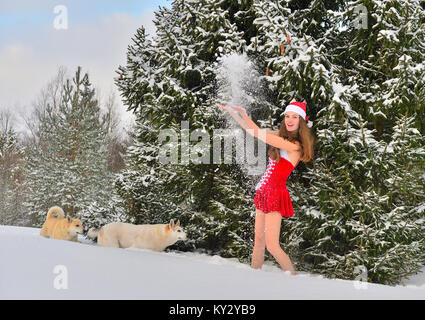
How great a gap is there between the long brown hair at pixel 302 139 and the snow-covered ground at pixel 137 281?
121 centimetres

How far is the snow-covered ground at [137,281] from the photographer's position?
2.27 metres

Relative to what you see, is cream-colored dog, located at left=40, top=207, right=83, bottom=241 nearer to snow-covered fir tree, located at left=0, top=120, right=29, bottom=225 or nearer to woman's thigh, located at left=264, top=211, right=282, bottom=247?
woman's thigh, located at left=264, top=211, right=282, bottom=247

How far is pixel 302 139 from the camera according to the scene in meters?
3.69

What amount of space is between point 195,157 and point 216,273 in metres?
2.59

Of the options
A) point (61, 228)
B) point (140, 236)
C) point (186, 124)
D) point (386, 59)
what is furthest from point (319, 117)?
point (61, 228)

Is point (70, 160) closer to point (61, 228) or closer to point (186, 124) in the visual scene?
point (61, 228)

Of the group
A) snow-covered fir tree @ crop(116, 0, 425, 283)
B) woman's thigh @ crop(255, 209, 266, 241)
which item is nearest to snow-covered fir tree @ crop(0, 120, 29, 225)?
snow-covered fir tree @ crop(116, 0, 425, 283)

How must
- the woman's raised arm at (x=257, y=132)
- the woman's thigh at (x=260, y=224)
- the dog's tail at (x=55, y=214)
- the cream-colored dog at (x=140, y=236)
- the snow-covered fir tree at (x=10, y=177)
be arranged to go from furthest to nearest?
the snow-covered fir tree at (x=10, y=177) → the dog's tail at (x=55, y=214) → the cream-colored dog at (x=140, y=236) → the woman's thigh at (x=260, y=224) → the woman's raised arm at (x=257, y=132)

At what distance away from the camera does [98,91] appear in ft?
73.3

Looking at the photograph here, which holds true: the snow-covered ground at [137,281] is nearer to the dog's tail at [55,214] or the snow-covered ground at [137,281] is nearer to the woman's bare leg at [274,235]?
the woman's bare leg at [274,235]

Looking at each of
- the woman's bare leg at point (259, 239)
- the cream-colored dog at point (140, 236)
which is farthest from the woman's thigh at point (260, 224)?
the cream-colored dog at point (140, 236)

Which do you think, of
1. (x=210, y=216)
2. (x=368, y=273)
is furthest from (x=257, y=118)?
(x=368, y=273)

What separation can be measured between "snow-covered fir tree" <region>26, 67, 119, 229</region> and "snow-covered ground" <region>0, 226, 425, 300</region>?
42.3 feet
